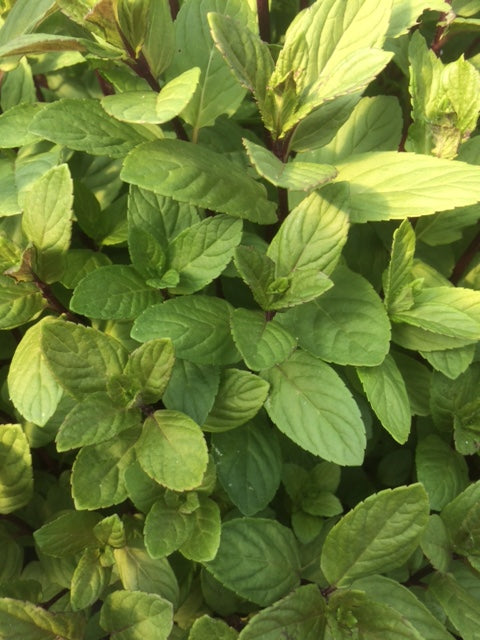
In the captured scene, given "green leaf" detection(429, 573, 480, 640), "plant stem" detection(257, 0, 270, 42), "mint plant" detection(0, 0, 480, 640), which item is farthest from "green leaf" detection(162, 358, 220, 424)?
"plant stem" detection(257, 0, 270, 42)

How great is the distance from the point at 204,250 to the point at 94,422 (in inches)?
10.5

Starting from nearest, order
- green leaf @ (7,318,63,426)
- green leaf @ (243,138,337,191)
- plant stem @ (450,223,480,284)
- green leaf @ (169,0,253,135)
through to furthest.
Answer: green leaf @ (243,138,337,191)
green leaf @ (7,318,63,426)
green leaf @ (169,0,253,135)
plant stem @ (450,223,480,284)

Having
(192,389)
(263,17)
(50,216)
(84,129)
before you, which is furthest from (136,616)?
(263,17)

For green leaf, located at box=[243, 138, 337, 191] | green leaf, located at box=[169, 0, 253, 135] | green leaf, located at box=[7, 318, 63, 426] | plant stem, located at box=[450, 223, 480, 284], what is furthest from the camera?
plant stem, located at box=[450, 223, 480, 284]

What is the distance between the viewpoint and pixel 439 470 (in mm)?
959

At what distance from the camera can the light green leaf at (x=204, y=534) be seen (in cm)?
80

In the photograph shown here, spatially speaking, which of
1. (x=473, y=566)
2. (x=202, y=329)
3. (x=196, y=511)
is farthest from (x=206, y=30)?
(x=473, y=566)

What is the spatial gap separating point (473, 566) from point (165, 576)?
438 millimetres

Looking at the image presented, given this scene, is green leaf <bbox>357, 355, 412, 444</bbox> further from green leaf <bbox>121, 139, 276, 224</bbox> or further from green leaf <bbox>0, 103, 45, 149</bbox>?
green leaf <bbox>0, 103, 45, 149</bbox>

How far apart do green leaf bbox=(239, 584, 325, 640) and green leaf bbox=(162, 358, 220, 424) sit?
25 centimetres

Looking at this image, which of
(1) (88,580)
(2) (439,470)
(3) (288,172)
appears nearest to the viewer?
(3) (288,172)

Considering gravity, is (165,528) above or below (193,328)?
below

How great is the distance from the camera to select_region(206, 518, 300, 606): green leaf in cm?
82

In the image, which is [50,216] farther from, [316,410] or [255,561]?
[255,561]
